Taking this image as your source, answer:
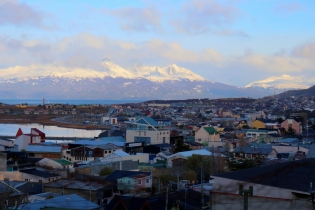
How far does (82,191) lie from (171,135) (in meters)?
11.8

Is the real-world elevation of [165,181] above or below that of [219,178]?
below

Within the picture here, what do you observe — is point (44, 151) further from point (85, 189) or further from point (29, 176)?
point (85, 189)

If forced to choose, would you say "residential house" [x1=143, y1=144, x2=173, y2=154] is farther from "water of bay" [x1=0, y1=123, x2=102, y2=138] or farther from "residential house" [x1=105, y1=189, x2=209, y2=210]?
"water of bay" [x1=0, y1=123, x2=102, y2=138]

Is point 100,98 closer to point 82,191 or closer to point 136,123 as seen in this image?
point 136,123

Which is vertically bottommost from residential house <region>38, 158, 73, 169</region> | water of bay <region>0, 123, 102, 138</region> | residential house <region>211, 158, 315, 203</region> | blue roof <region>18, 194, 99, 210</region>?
water of bay <region>0, 123, 102, 138</region>

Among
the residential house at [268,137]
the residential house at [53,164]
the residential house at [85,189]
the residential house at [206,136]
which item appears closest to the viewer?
the residential house at [85,189]

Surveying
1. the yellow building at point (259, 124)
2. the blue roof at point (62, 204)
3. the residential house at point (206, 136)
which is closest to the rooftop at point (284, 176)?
the blue roof at point (62, 204)

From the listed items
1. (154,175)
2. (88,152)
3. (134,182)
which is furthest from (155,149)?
(134,182)

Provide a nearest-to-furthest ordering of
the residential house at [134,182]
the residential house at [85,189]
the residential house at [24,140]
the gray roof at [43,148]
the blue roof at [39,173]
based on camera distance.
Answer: the residential house at [85,189], the residential house at [134,182], the blue roof at [39,173], the gray roof at [43,148], the residential house at [24,140]

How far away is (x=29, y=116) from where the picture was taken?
42.6m

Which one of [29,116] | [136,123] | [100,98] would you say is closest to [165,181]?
[136,123]

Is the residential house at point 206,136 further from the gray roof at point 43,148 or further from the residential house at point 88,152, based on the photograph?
the gray roof at point 43,148

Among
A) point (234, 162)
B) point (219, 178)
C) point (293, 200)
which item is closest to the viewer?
point (293, 200)

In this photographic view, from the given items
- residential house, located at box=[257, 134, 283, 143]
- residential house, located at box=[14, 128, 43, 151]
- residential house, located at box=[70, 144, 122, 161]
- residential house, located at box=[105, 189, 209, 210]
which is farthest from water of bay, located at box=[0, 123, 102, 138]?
residential house, located at box=[105, 189, 209, 210]
